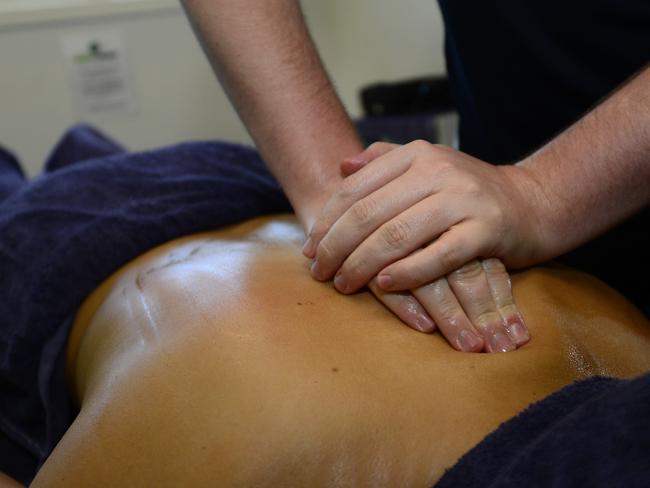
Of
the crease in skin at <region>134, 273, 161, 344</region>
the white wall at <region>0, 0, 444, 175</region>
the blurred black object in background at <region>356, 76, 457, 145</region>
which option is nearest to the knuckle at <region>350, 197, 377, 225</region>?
the crease in skin at <region>134, 273, 161, 344</region>

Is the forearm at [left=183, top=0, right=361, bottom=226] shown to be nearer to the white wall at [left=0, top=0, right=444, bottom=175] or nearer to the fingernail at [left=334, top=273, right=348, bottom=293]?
the fingernail at [left=334, top=273, right=348, bottom=293]

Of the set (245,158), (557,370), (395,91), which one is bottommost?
(395,91)

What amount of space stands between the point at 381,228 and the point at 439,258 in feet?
0.23

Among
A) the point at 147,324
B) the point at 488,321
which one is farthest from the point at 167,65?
the point at 488,321

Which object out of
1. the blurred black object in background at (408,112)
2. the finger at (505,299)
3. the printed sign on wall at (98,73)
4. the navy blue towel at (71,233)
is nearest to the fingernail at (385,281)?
the finger at (505,299)

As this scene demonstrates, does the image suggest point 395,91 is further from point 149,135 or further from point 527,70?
point 527,70

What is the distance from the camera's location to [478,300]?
2.71ft

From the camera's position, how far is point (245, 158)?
1.36 meters

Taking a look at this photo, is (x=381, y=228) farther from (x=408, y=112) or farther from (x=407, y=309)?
(x=408, y=112)

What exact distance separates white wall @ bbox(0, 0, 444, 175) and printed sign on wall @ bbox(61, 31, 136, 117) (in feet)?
0.08

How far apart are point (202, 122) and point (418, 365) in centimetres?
218

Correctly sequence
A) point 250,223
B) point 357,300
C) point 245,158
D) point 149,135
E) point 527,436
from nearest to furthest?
point 527,436, point 357,300, point 250,223, point 245,158, point 149,135

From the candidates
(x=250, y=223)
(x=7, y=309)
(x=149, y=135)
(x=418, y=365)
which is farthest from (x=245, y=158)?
(x=149, y=135)

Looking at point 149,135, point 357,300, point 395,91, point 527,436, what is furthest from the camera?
point 149,135
